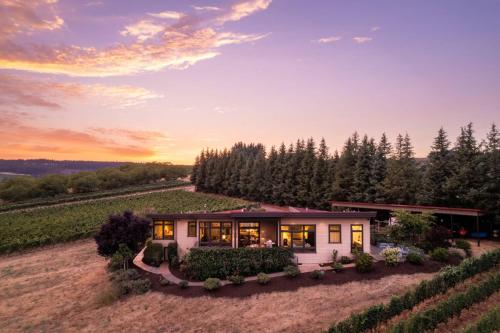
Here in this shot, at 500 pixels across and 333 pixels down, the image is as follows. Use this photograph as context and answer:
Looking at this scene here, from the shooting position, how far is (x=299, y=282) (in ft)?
69.6

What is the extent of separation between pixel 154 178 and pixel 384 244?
384 feet

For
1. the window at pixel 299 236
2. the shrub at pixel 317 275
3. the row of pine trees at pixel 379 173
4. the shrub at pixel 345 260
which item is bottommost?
the shrub at pixel 317 275

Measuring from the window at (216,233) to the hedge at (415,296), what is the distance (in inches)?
489

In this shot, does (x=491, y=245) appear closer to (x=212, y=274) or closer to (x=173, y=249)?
(x=212, y=274)

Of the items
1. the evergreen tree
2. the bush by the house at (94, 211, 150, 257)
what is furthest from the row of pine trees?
the bush by the house at (94, 211, 150, 257)

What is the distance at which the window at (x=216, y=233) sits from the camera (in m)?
26.3

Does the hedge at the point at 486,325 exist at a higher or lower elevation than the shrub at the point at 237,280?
higher

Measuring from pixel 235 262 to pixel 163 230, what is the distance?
7.56m

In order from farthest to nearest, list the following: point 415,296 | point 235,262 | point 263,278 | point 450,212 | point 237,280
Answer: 1. point 450,212
2. point 235,262
3. point 237,280
4. point 263,278
5. point 415,296

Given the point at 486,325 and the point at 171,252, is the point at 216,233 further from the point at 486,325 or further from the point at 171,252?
the point at 486,325

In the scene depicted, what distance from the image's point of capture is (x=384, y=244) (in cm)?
2727

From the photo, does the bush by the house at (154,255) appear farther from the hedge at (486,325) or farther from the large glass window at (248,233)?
the hedge at (486,325)

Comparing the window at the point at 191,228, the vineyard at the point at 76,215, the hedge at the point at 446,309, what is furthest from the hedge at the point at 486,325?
the vineyard at the point at 76,215

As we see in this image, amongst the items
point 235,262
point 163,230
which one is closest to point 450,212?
point 235,262
